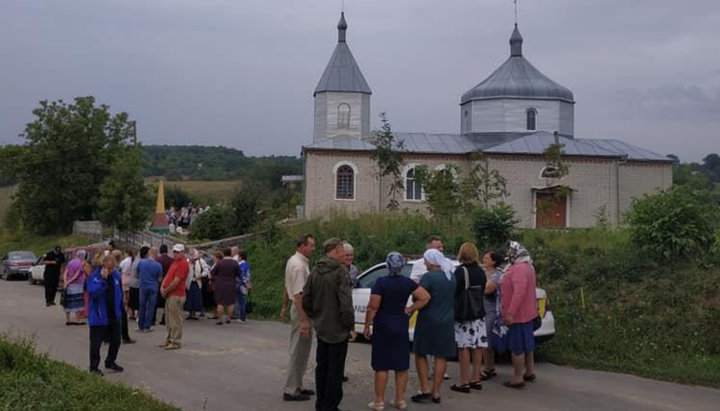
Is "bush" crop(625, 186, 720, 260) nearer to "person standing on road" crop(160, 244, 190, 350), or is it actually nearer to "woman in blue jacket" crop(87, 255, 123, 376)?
"person standing on road" crop(160, 244, 190, 350)

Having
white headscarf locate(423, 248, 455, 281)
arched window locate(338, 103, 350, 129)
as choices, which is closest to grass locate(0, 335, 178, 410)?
white headscarf locate(423, 248, 455, 281)

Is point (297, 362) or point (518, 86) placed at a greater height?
point (518, 86)

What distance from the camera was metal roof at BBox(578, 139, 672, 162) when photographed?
150 ft

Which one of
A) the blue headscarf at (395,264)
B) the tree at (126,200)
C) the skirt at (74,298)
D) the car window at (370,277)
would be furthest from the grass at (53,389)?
the tree at (126,200)

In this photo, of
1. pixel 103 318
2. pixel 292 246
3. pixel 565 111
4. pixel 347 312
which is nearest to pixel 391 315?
pixel 347 312

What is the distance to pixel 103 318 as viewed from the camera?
10844mm

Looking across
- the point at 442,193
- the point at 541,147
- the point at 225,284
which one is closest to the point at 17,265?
the point at 442,193

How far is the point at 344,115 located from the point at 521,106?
1090 cm

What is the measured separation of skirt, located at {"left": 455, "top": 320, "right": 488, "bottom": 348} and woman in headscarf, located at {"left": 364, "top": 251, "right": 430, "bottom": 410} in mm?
1135

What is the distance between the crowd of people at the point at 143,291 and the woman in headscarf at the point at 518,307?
527 centimetres

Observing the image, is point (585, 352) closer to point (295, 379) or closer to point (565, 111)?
point (295, 379)

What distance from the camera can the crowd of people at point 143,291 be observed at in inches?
432

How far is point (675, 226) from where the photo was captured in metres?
15.5

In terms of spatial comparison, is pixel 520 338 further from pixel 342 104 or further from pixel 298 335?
pixel 342 104
